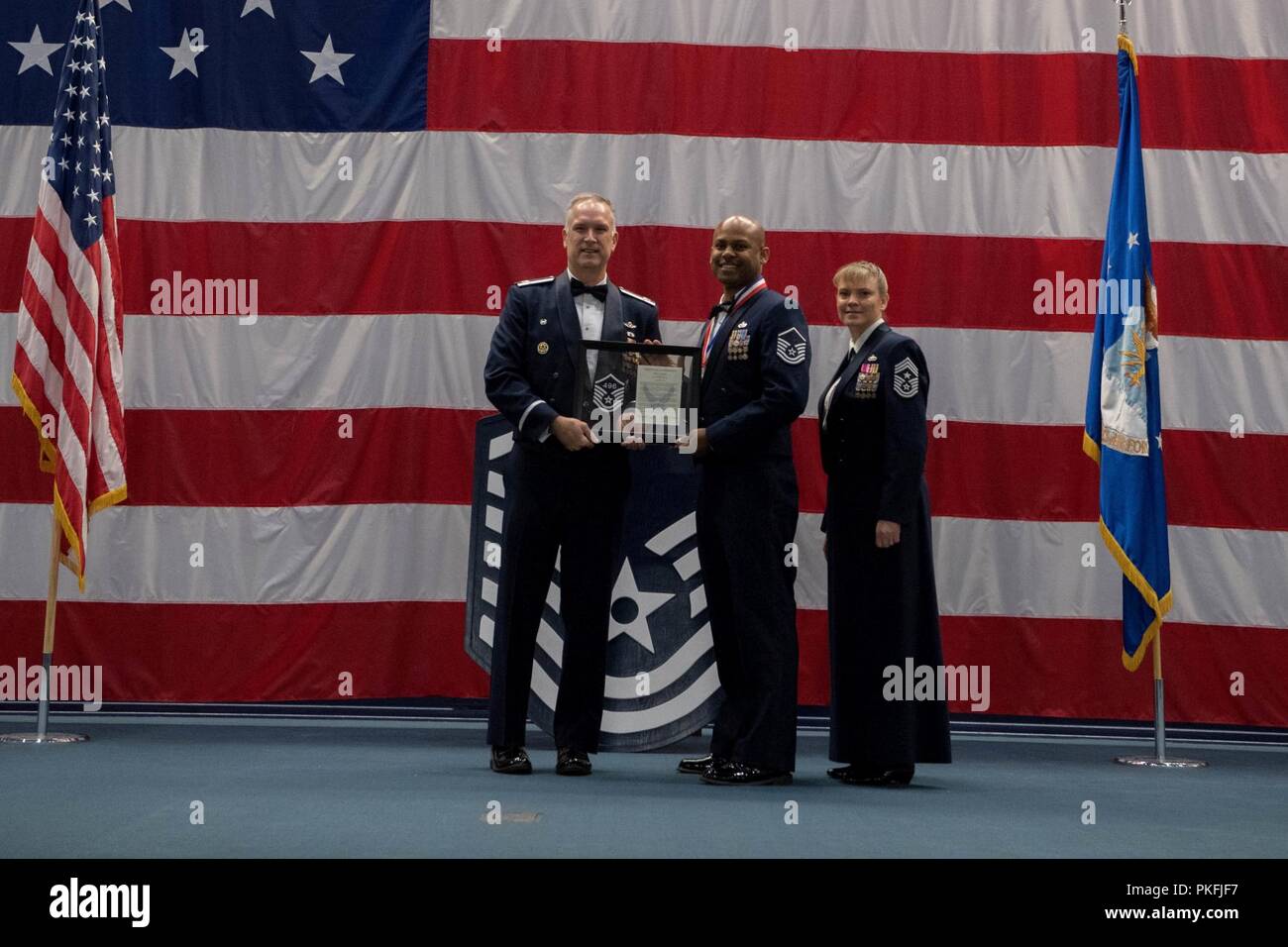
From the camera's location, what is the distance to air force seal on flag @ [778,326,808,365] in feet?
12.2

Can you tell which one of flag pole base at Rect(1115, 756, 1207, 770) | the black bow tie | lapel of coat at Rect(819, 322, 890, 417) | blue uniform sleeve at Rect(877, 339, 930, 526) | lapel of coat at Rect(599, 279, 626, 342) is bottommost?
flag pole base at Rect(1115, 756, 1207, 770)

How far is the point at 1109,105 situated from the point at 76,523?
3915mm

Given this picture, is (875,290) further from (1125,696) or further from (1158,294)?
(1125,696)

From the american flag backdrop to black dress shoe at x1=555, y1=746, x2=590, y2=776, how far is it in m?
1.12

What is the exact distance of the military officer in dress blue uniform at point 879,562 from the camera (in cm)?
376

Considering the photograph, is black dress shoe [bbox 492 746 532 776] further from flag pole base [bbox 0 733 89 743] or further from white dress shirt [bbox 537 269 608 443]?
flag pole base [bbox 0 733 89 743]

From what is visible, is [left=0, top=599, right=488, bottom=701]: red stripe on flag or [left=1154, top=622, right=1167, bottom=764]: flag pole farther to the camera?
[left=0, top=599, right=488, bottom=701]: red stripe on flag

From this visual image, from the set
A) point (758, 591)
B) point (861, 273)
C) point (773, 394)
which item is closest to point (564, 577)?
point (758, 591)

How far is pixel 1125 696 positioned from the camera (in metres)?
4.98

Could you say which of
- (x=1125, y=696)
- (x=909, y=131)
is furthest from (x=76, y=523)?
(x=1125, y=696)

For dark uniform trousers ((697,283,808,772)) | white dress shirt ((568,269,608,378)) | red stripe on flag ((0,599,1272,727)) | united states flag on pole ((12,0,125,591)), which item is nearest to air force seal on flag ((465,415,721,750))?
dark uniform trousers ((697,283,808,772))

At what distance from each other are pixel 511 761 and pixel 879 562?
116cm

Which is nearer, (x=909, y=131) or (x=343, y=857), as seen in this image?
(x=343, y=857)

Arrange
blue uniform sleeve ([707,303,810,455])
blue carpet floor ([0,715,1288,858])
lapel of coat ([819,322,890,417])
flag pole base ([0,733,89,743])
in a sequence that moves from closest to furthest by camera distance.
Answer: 1. blue carpet floor ([0,715,1288,858])
2. blue uniform sleeve ([707,303,810,455])
3. lapel of coat ([819,322,890,417])
4. flag pole base ([0,733,89,743])
